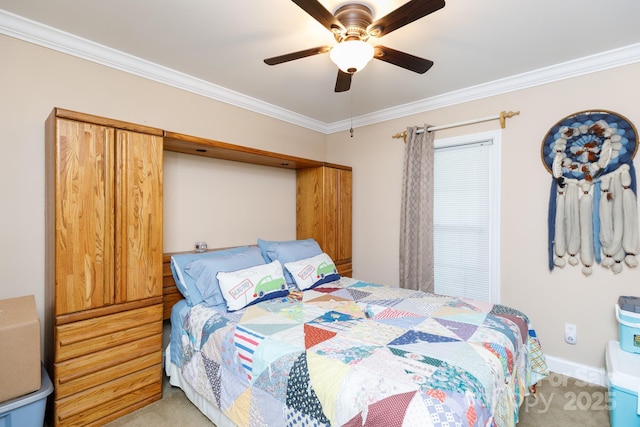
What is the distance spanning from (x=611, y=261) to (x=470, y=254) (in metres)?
1.03

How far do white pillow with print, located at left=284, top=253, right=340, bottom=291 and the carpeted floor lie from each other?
1.18m

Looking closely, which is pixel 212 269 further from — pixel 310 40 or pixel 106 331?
pixel 310 40

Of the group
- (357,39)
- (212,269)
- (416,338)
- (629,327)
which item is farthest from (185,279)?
(629,327)

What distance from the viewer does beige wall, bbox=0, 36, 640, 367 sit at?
199cm

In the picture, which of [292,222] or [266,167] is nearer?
[266,167]

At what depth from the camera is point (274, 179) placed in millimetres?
3641

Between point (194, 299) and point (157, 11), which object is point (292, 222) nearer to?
point (194, 299)

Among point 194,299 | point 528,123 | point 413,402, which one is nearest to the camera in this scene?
point 413,402

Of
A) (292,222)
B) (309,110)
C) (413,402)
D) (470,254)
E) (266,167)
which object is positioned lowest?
(413,402)

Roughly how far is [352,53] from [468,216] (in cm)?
213

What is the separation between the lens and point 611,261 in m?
2.35

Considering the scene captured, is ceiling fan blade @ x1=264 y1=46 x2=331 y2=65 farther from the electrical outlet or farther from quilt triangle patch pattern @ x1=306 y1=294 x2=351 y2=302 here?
the electrical outlet

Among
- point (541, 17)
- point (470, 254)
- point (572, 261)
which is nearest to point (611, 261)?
point (572, 261)

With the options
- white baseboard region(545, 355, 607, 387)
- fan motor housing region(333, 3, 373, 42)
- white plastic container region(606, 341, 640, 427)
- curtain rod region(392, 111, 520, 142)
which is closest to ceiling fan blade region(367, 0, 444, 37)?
fan motor housing region(333, 3, 373, 42)
